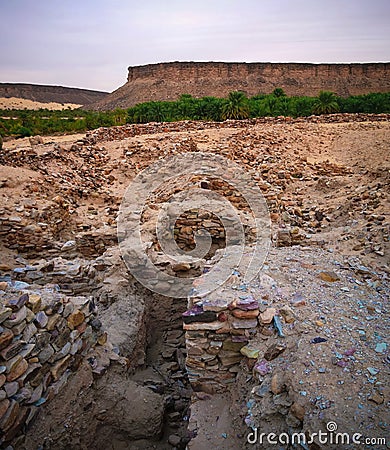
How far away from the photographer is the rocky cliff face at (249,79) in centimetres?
4625

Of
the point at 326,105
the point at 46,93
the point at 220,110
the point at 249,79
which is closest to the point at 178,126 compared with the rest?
the point at 220,110

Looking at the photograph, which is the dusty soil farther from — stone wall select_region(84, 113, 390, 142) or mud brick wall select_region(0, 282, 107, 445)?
mud brick wall select_region(0, 282, 107, 445)

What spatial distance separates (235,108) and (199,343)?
55.5ft

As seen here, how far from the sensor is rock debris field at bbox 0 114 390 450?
2.45 m

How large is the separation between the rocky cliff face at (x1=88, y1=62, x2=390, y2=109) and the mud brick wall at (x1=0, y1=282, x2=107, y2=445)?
45.7 meters

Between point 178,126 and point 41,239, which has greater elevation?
point 178,126

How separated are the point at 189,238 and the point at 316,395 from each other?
4192mm

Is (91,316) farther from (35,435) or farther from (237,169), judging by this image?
(237,169)

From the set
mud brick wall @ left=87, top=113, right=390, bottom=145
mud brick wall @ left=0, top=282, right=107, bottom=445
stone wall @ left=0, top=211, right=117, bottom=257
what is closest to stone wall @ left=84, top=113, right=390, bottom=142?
mud brick wall @ left=87, top=113, right=390, bottom=145

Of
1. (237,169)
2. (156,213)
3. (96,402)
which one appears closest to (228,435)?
(96,402)

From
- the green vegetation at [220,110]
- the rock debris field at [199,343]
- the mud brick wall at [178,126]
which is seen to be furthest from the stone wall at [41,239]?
the green vegetation at [220,110]

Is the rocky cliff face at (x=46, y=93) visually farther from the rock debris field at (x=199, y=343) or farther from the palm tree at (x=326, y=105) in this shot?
the rock debris field at (x=199, y=343)

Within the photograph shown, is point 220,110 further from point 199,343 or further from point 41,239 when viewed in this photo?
point 199,343

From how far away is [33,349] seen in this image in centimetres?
275
